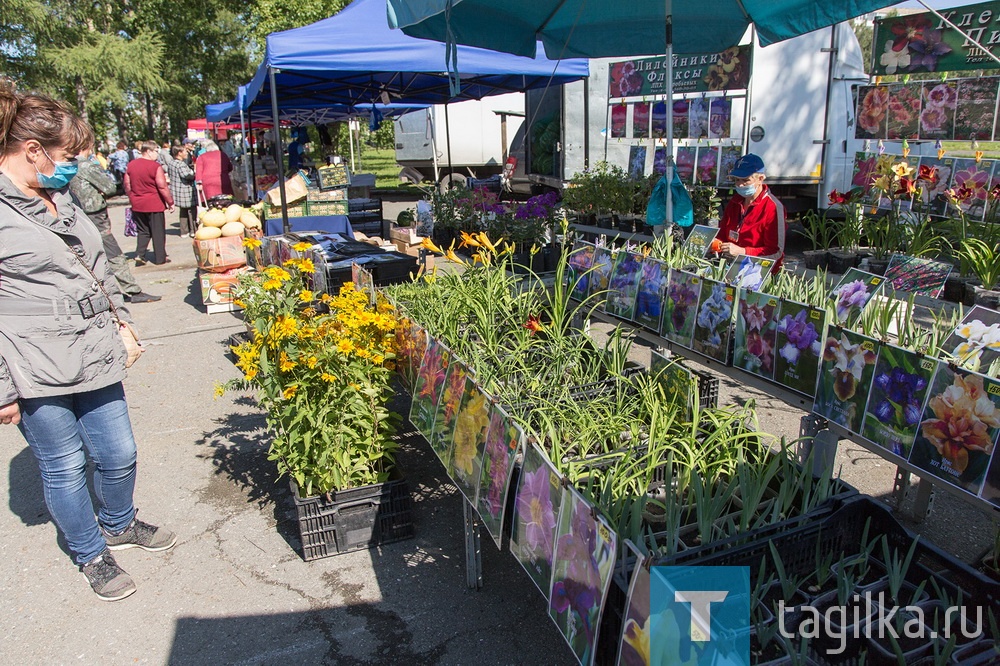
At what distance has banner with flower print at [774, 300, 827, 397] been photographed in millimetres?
2818

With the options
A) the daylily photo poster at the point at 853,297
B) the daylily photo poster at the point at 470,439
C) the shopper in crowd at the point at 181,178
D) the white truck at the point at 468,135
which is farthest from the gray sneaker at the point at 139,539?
the white truck at the point at 468,135

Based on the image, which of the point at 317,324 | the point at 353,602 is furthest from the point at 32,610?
the point at 317,324

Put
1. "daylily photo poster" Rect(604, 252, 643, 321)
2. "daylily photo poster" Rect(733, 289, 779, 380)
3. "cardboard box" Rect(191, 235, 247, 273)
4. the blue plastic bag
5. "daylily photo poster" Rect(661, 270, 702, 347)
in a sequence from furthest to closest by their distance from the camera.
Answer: "cardboard box" Rect(191, 235, 247, 273) < the blue plastic bag < "daylily photo poster" Rect(604, 252, 643, 321) < "daylily photo poster" Rect(661, 270, 702, 347) < "daylily photo poster" Rect(733, 289, 779, 380)

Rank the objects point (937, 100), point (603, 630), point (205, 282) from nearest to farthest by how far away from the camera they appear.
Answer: point (603, 630)
point (937, 100)
point (205, 282)

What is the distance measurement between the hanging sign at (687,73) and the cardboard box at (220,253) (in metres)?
4.83

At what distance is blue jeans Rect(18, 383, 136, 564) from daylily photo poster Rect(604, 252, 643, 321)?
2.57m

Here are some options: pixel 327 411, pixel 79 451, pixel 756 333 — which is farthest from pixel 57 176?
pixel 756 333

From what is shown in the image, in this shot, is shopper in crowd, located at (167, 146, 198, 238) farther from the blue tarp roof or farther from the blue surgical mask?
the blue surgical mask

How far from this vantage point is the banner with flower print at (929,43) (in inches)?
250

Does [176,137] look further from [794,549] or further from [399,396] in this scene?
[794,549]

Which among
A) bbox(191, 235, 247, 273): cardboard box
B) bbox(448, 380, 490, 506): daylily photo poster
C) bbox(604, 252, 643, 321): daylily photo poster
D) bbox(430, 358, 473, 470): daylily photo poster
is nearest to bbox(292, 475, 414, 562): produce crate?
bbox(430, 358, 473, 470): daylily photo poster

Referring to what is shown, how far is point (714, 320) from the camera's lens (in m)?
3.43

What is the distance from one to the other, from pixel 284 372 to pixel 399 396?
206 cm

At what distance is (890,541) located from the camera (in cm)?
200
